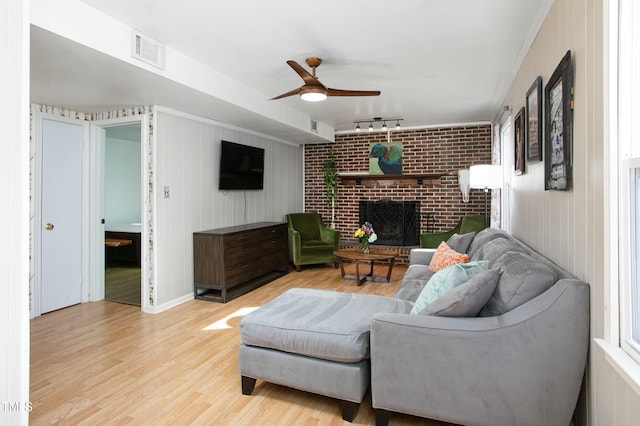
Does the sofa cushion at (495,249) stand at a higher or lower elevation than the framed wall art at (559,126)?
lower

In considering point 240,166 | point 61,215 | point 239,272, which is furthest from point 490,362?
point 61,215

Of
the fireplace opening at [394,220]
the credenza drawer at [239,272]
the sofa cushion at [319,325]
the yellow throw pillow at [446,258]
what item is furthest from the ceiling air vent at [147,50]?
the fireplace opening at [394,220]

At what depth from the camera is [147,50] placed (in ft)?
9.34

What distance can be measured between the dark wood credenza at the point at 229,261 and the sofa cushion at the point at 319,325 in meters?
A: 1.93

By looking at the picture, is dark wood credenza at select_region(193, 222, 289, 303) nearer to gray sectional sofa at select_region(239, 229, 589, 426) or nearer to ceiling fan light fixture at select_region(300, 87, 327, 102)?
ceiling fan light fixture at select_region(300, 87, 327, 102)

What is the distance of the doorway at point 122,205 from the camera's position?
19.9ft

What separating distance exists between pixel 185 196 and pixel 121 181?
3.35 metres

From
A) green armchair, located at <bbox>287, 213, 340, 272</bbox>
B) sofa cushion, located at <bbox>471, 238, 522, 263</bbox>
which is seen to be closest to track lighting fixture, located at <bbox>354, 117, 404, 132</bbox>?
green armchair, located at <bbox>287, 213, 340, 272</bbox>

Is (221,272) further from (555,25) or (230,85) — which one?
(555,25)

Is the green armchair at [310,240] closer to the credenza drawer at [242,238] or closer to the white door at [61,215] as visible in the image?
the credenza drawer at [242,238]

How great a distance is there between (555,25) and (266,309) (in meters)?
2.47

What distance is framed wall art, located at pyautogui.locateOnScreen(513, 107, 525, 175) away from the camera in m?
3.08

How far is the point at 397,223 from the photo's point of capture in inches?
259

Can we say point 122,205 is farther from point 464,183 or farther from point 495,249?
point 495,249
